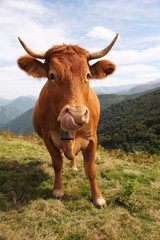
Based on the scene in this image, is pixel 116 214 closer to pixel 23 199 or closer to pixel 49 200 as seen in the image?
pixel 49 200

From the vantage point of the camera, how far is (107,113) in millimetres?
127312

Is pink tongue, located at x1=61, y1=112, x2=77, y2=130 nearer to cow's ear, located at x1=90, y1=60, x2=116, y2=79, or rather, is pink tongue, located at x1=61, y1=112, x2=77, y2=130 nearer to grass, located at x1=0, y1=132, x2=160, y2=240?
cow's ear, located at x1=90, y1=60, x2=116, y2=79

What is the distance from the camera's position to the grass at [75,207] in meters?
2.84

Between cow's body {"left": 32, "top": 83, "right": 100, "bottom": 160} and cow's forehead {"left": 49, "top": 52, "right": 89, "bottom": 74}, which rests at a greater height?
cow's forehead {"left": 49, "top": 52, "right": 89, "bottom": 74}

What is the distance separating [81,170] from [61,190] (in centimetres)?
160

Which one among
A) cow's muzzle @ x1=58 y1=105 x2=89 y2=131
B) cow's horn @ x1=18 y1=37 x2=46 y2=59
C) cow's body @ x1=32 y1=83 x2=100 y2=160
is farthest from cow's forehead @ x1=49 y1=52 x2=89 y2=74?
cow's body @ x1=32 y1=83 x2=100 y2=160

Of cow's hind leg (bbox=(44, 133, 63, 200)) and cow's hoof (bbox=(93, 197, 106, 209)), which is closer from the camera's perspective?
cow's hoof (bbox=(93, 197, 106, 209))

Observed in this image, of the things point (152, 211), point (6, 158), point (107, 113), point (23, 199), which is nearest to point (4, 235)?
point (23, 199)

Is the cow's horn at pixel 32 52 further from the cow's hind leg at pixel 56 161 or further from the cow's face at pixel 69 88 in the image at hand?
the cow's hind leg at pixel 56 161

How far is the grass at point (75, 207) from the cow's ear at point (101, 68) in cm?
250

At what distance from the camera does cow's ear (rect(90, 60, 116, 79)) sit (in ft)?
11.6

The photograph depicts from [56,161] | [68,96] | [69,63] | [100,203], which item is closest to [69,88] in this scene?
[68,96]

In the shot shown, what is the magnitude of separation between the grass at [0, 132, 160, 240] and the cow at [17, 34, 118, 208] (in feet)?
1.26

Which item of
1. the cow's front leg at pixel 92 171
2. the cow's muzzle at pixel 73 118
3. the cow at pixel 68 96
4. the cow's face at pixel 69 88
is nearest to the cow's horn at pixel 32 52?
the cow at pixel 68 96
